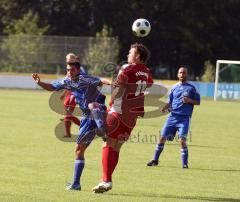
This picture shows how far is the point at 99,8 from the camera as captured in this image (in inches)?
2771

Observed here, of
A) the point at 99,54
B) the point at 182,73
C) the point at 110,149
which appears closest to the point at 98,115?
the point at 110,149

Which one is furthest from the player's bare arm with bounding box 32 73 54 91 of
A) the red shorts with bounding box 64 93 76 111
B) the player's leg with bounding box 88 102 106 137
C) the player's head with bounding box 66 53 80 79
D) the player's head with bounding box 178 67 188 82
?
the red shorts with bounding box 64 93 76 111

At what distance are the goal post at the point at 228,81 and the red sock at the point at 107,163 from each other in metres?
39.1

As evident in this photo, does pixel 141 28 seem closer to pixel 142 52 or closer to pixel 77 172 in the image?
pixel 142 52

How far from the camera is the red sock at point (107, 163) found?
393 inches

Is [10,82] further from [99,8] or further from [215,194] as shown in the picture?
[215,194]

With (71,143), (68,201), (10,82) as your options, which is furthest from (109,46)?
(68,201)

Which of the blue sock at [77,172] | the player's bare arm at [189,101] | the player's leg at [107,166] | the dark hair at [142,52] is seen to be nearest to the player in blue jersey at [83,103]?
the blue sock at [77,172]

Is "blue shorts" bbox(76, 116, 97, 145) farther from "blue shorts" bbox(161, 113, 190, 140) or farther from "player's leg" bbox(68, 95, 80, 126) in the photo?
"player's leg" bbox(68, 95, 80, 126)

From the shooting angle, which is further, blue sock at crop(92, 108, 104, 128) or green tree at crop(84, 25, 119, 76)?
green tree at crop(84, 25, 119, 76)

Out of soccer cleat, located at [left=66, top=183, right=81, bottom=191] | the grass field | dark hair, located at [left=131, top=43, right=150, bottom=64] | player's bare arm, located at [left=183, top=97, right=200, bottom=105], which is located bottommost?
the grass field

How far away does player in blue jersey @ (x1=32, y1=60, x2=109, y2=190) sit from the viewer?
34.0 feet

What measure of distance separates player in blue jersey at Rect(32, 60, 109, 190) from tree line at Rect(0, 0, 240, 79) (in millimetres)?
58718

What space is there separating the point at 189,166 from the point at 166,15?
5883 centimetres
